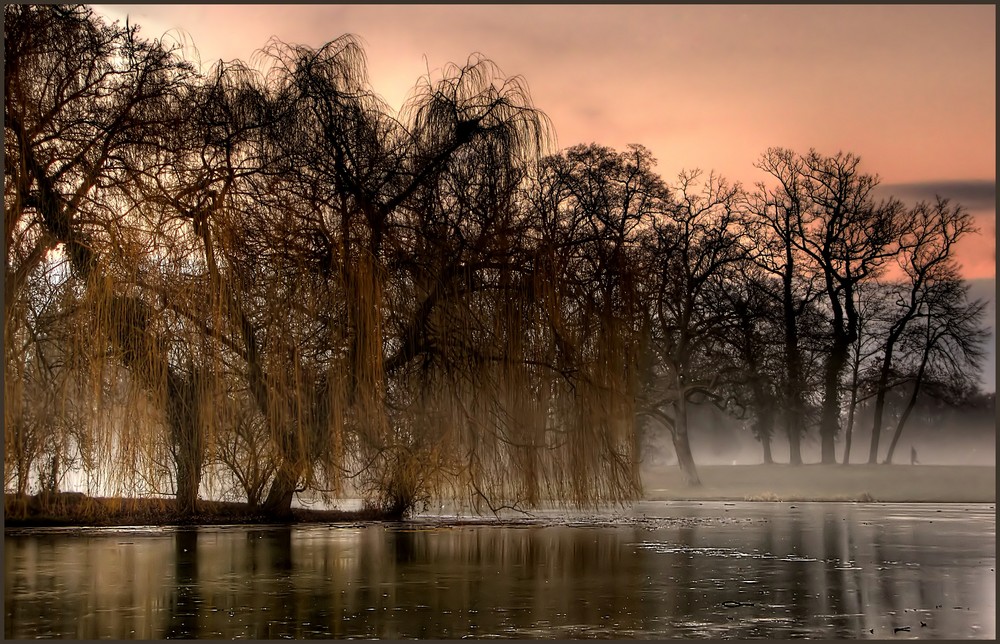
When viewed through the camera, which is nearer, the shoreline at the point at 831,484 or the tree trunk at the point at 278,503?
the tree trunk at the point at 278,503

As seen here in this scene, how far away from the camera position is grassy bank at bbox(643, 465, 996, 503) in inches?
1005

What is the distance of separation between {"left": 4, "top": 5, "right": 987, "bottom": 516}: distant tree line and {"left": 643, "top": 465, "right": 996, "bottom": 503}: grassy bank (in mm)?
12894

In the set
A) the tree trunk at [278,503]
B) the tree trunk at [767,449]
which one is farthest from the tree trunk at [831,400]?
the tree trunk at [278,503]

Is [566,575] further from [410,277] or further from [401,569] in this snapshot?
[410,277]

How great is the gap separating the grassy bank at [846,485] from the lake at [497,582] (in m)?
10.9

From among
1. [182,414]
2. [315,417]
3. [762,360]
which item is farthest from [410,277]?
[762,360]

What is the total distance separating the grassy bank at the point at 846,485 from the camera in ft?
83.8

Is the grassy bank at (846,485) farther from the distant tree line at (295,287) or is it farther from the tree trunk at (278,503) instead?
the distant tree line at (295,287)

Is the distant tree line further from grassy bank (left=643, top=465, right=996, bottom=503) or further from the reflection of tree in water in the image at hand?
grassy bank (left=643, top=465, right=996, bottom=503)

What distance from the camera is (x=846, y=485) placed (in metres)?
25.8

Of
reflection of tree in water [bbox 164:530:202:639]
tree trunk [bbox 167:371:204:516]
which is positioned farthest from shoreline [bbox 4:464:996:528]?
reflection of tree in water [bbox 164:530:202:639]

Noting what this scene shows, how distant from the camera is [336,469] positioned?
11977mm

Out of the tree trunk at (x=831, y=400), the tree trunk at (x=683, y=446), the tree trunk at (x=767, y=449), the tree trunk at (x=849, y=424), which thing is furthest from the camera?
the tree trunk at (x=767, y=449)

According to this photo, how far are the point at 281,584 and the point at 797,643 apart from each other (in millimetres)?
4246
